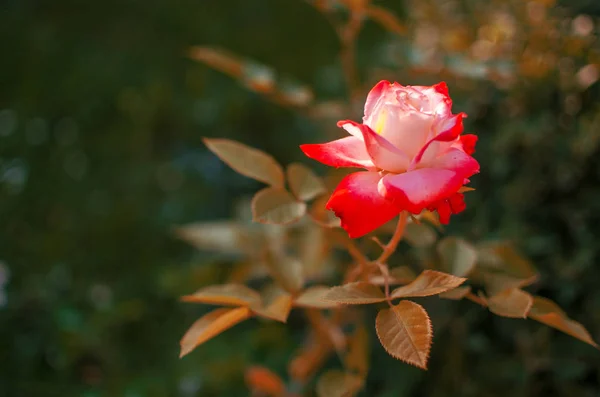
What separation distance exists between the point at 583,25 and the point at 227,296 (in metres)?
0.81

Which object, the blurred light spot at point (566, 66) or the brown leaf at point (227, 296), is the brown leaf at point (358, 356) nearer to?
the brown leaf at point (227, 296)

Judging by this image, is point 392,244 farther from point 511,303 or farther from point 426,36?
point 426,36

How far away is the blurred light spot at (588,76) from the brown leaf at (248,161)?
1.92 ft

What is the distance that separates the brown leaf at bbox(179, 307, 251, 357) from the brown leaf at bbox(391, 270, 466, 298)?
0.61 ft

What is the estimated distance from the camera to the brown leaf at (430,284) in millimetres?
600

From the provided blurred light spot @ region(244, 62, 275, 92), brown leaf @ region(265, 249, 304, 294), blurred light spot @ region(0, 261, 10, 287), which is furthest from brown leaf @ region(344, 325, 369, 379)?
blurred light spot @ region(0, 261, 10, 287)

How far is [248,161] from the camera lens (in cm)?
81

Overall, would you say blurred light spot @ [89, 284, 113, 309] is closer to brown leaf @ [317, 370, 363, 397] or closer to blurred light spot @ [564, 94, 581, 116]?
brown leaf @ [317, 370, 363, 397]

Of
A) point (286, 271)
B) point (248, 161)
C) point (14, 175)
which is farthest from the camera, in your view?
point (14, 175)

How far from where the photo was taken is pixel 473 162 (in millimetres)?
569

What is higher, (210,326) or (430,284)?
(430,284)

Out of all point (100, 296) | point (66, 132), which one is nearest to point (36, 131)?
point (66, 132)

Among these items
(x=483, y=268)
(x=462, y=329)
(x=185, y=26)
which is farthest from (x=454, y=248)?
(x=185, y=26)

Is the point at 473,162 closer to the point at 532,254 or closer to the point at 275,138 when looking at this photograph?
the point at 532,254
